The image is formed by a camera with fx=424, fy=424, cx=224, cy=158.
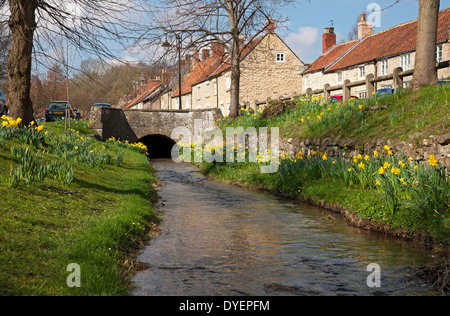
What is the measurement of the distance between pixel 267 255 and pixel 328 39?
133 ft

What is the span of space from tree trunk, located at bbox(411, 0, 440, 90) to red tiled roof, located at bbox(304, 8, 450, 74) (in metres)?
16.1

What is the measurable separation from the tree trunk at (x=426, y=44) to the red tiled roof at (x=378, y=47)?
16053 mm

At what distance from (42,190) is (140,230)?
5.87 feet

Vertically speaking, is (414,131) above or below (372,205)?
above

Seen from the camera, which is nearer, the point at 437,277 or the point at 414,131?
the point at 437,277

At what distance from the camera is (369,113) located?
12.8 meters

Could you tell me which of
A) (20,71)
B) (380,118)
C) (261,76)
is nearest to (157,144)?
(261,76)

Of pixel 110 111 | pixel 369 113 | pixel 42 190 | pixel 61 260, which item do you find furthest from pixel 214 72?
pixel 61 260

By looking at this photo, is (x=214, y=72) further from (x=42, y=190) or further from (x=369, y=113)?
(x=42, y=190)

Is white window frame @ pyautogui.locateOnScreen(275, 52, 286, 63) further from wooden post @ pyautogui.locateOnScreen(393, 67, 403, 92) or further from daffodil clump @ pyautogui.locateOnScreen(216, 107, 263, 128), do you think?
wooden post @ pyautogui.locateOnScreen(393, 67, 403, 92)

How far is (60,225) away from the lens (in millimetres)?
5852

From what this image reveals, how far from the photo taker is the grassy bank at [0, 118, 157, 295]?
4098 mm

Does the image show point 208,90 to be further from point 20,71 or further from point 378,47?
point 20,71

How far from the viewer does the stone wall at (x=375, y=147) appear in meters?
8.70
